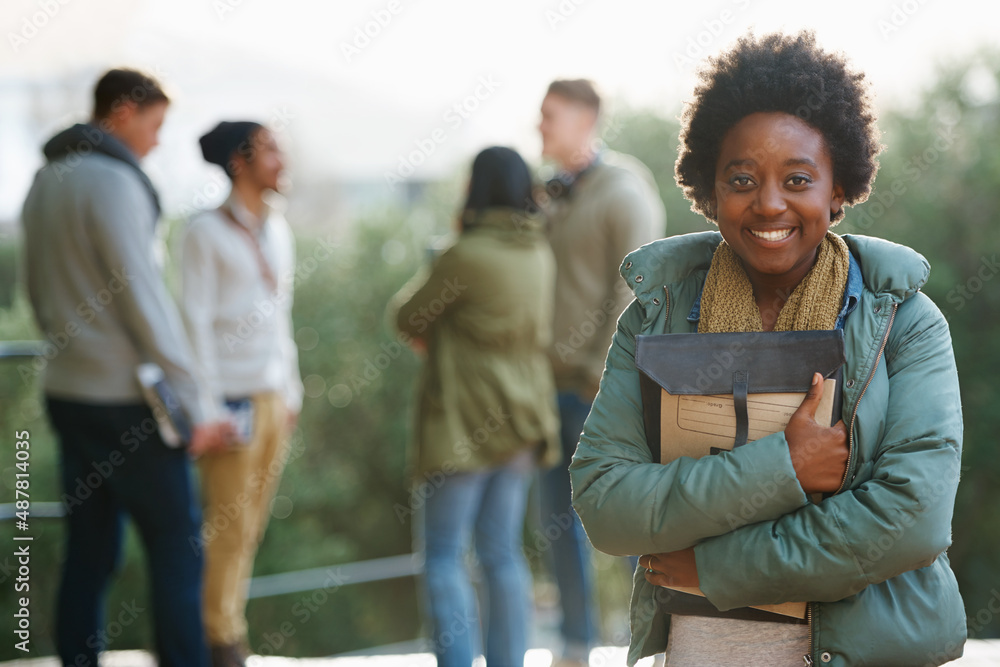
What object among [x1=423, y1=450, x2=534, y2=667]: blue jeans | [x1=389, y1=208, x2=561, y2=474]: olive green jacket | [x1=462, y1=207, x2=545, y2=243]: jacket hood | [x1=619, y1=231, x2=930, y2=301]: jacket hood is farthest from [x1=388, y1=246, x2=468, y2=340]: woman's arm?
[x1=619, y1=231, x2=930, y2=301]: jacket hood

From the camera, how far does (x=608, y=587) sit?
1830cm

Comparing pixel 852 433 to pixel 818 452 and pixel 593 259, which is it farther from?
pixel 593 259

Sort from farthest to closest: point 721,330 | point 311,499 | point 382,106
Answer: point 382,106 → point 311,499 → point 721,330

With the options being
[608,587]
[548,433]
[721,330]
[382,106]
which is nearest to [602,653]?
[548,433]

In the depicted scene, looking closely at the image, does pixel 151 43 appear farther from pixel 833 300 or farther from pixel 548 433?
pixel 833 300

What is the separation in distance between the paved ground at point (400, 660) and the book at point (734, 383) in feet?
7.93

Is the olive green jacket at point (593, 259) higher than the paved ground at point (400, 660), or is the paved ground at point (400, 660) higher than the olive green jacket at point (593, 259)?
the olive green jacket at point (593, 259)

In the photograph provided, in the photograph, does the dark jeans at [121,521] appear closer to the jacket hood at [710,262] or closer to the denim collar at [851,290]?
the jacket hood at [710,262]

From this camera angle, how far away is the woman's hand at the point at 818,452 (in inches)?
63.5

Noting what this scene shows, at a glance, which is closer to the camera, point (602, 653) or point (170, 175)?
point (602, 653)

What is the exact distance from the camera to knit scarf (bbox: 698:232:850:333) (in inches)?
67.3

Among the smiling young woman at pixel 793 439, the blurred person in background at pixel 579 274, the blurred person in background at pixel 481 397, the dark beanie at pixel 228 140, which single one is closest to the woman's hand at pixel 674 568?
the smiling young woman at pixel 793 439

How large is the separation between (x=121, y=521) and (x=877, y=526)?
2.63m

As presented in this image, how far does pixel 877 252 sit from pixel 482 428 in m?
1.88
